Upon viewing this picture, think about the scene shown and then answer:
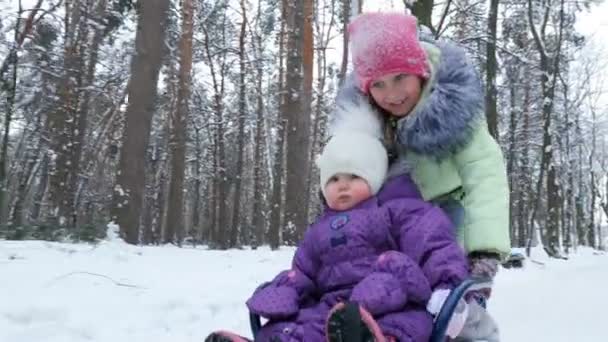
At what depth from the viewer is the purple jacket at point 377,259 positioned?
2174 mm

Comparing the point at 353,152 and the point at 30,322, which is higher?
the point at 353,152

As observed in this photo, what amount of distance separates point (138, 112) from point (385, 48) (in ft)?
23.2

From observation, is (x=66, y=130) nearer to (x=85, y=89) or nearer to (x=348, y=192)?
(x=85, y=89)

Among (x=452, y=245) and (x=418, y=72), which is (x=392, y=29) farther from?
(x=452, y=245)

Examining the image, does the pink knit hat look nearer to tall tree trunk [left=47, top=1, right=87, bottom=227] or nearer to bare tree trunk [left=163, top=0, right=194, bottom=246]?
tall tree trunk [left=47, top=1, right=87, bottom=227]

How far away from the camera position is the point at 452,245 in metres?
2.29

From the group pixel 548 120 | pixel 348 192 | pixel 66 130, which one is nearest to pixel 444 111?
pixel 348 192

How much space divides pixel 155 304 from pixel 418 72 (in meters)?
3.25

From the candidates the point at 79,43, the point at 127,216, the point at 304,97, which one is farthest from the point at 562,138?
the point at 127,216

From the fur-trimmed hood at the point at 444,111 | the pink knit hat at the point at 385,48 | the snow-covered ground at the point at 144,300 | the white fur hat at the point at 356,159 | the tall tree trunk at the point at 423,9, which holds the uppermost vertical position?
the tall tree trunk at the point at 423,9

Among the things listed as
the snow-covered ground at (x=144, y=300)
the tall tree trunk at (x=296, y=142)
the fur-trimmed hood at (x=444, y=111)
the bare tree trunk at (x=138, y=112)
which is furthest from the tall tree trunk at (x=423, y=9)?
the fur-trimmed hood at (x=444, y=111)

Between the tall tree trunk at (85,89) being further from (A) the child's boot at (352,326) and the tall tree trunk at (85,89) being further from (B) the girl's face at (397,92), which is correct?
(A) the child's boot at (352,326)

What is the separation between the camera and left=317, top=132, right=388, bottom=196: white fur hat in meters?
2.62

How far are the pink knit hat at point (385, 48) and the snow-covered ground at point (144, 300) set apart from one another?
8.36ft
